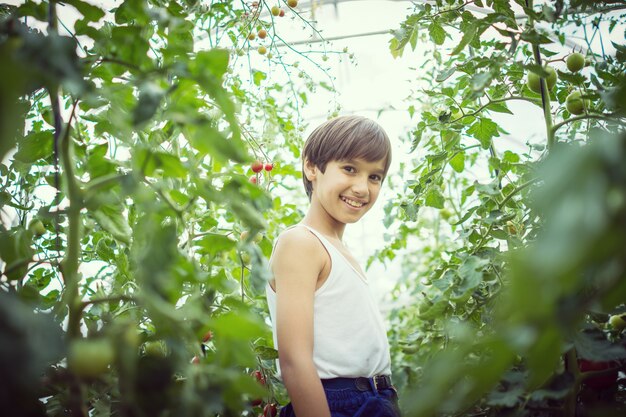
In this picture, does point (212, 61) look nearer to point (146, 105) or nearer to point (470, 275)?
point (146, 105)

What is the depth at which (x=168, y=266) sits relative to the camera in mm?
347

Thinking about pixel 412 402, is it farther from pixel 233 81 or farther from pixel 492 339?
pixel 233 81

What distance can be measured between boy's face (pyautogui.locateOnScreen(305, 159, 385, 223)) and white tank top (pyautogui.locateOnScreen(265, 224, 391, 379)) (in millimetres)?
118

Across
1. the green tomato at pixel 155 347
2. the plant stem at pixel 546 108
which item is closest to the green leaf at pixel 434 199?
the plant stem at pixel 546 108

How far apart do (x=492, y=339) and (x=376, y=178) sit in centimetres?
113

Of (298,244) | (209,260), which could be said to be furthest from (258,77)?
(209,260)

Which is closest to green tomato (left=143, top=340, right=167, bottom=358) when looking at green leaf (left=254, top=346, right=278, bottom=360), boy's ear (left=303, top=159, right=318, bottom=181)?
green leaf (left=254, top=346, right=278, bottom=360)

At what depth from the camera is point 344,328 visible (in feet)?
3.79

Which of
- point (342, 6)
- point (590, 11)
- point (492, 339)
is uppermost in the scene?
point (342, 6)

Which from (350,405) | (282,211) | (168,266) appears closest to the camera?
(168,266)

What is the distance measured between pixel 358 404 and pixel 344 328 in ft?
0.59

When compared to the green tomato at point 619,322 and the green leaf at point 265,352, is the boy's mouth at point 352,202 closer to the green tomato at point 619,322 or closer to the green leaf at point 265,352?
Result: the green leaf at point 265,352

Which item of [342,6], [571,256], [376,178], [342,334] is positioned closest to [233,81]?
[376,178]

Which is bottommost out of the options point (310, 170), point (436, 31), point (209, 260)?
point (209, 260)
